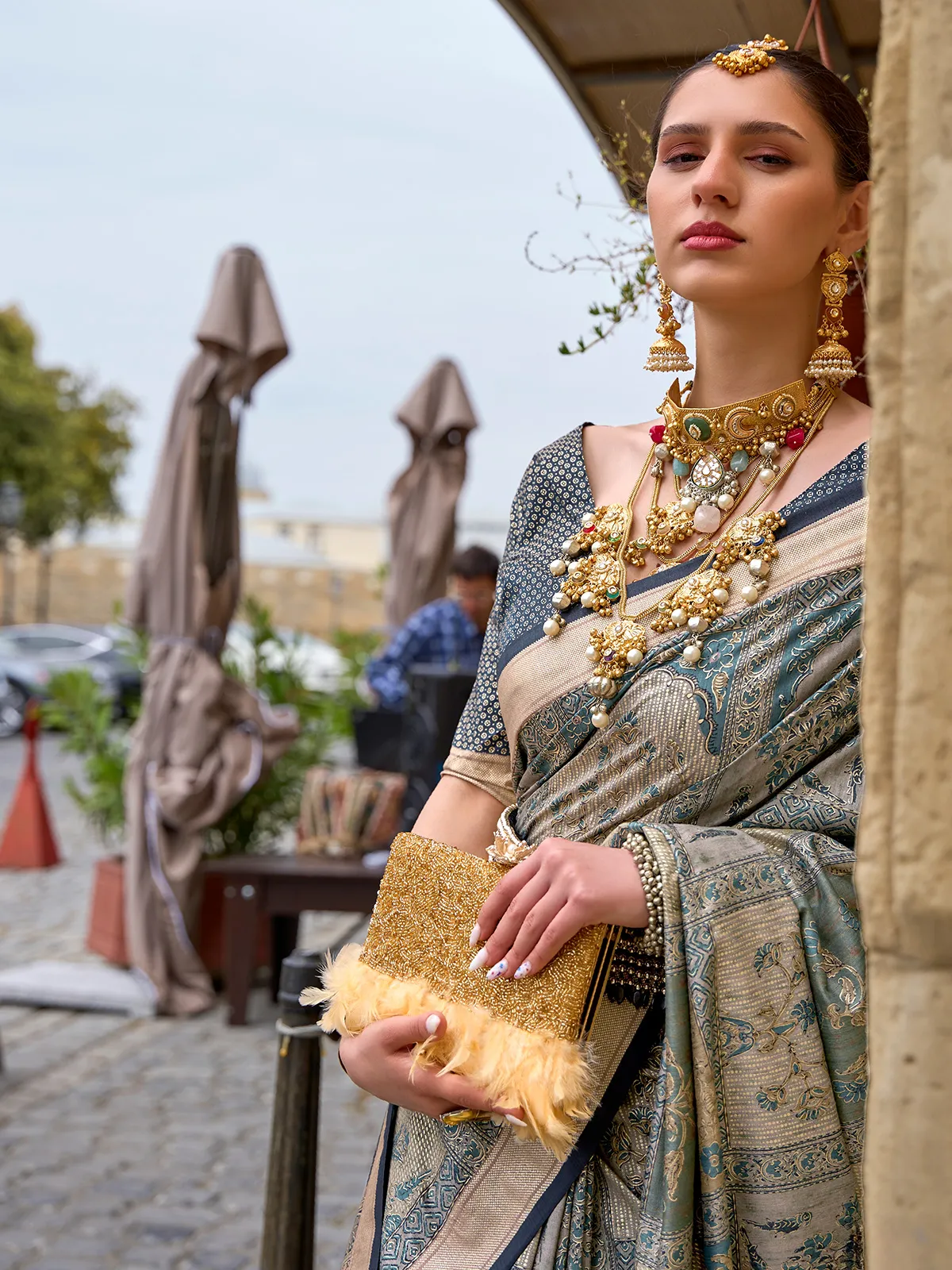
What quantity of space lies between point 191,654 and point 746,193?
4836 millimetres

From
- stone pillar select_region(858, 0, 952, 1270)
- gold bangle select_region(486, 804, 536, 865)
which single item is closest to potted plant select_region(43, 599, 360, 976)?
gold bangle select_region(486, 804, 536, 865)

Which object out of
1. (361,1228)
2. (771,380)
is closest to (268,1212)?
(361,1228)

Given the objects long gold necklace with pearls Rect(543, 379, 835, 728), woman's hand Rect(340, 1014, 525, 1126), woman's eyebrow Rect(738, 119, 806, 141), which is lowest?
woman's hand Rect(340, 1014, 525, 1126)

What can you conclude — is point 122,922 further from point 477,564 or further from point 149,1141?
point 477,564

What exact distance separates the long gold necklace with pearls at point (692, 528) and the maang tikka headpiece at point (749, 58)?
1.15ft

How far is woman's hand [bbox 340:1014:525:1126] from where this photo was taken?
141 centimetres

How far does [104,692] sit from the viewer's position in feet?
24.4

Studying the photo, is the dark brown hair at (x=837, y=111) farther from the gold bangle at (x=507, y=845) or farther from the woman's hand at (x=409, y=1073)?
the woman's hand at (x=409, y=1073)

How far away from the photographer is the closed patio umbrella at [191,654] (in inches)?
232

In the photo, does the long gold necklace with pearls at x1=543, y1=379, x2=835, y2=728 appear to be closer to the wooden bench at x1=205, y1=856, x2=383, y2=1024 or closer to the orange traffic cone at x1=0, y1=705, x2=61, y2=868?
the wooden bench at x1=205, y1=856, x2=383, y2=1024

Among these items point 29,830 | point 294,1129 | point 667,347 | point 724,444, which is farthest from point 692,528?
point 29,830

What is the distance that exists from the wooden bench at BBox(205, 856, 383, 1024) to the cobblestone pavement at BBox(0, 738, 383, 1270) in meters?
0.24

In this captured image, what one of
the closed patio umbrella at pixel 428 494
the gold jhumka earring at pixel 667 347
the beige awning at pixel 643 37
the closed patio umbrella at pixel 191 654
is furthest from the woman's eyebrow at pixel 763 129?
the closed patio umbrella at pixel 428 494

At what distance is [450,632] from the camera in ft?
24.9
